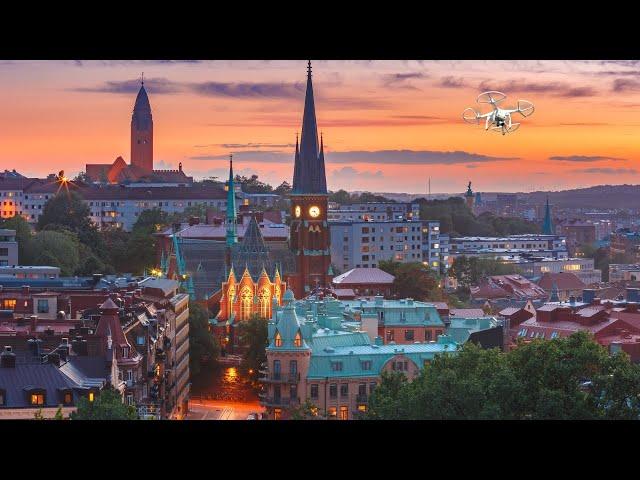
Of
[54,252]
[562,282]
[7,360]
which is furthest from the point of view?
[562,282]

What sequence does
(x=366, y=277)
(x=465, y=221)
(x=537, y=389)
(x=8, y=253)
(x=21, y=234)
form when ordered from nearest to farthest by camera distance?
(x=537, y=389), (x=8, y=253), (x=366, y=277), (x=21, y=234), (x=465, y=221)

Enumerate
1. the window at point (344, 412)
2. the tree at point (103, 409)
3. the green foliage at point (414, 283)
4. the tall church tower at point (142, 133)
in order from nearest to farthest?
1. the tree at point (103, 409)
2. the window at point (344, 412)
3. the green foliage at point (414, 283)
4. the tall church tower at point (142, 133)

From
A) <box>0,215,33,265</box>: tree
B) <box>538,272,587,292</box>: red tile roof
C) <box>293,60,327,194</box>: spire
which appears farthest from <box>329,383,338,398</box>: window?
<box>538,272,587,292</box>: red tile roof

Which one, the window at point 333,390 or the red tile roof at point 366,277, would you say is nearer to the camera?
the window at point 333,390

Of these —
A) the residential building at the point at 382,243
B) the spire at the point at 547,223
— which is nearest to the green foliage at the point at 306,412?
the residential building at the point at 382,243

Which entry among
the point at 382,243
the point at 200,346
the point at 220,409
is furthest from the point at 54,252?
the point at 382,243

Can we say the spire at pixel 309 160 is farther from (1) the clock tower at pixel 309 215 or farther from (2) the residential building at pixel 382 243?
(2) the residential building at pixel 382 243

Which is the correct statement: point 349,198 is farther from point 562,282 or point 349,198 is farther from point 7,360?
point 7,360
